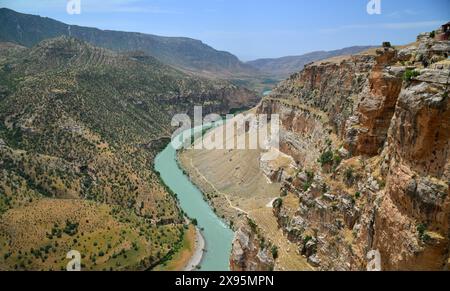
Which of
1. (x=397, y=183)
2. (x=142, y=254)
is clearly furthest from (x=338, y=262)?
(x=142, y=254)

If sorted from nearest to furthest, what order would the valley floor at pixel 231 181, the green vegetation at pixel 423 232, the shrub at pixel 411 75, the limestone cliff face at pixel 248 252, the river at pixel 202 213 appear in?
the green vegetation at pixel 423 232 < the shrub at pixel 411 75 < the limestone cliff face at pixel 248 252 < the river at pixel 202 213 < the valley floor at pixel 231 181

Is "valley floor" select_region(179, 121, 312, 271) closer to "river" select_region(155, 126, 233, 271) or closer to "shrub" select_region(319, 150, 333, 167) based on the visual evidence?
"river" select_region(155, 126, 233, 271)

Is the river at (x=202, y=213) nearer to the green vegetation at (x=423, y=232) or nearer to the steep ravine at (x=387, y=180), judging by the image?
the steep ravine at (x=387, y=180)

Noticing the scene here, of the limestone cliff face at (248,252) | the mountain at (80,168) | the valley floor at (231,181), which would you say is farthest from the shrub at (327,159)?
the mountain at (80,168)

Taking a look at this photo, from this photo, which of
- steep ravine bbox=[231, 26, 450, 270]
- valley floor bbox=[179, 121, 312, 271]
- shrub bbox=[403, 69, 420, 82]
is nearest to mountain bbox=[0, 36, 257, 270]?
valley floor bbox=[179, 121, 312, 271]

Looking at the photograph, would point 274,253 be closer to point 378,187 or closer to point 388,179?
point 378,187
